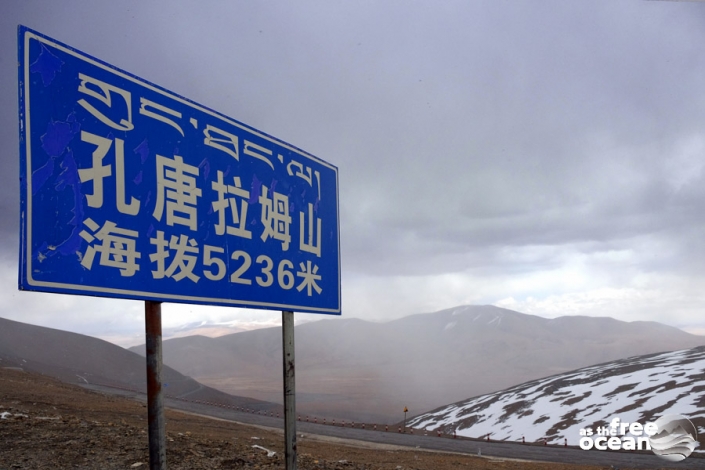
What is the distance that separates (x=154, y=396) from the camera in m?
4.10

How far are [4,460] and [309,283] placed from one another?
10803mm

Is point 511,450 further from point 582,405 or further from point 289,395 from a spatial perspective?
point 289,395

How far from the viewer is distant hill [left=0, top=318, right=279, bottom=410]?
102 metres

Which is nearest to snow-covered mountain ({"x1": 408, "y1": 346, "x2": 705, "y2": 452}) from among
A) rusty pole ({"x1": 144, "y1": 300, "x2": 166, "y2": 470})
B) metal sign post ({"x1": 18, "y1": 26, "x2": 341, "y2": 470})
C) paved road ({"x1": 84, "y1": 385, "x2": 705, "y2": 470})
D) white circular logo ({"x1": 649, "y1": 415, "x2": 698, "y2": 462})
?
white circular logo ({"x1": 649, "y1": 415, "x2": 698, "y2": 462})

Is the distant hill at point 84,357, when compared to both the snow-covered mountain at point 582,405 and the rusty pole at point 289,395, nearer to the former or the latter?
the snow-covered mountain at point 582,405

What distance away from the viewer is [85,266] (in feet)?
12.0

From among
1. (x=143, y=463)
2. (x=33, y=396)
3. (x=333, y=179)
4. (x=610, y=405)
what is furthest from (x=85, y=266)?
(x=610, y=405)

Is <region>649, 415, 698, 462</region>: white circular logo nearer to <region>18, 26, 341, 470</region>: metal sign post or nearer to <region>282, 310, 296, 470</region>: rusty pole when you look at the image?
<region>282, 310, 296, 470</region>: rusty pole

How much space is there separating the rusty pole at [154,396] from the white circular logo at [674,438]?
134 ft

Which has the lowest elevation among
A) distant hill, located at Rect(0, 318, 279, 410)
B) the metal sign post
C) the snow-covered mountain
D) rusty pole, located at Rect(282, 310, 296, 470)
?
distant hill, located at Rect(0, 318, 279, 410)

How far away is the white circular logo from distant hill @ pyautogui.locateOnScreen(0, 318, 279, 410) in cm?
6901

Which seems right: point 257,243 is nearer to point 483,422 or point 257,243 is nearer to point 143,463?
point 143,463

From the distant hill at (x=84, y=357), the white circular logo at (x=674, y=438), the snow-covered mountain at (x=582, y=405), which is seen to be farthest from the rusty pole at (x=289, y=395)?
the distant hill at (x=84, y=357)

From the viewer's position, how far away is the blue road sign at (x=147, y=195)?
3529mm
